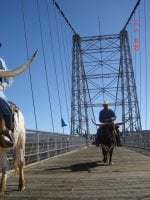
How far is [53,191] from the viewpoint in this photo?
19.6 feet

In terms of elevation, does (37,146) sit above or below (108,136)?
below

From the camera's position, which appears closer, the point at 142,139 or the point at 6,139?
the point at 6,139

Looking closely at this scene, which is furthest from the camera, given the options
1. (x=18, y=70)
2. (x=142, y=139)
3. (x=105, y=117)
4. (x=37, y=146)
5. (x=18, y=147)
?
(x=142, y=139)

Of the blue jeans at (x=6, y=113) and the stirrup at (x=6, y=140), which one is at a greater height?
the blue jeans at (x=6, y=113)

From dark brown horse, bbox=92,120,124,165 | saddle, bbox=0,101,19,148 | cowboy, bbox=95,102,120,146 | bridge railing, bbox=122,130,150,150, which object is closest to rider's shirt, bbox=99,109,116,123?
cowboy, bbox=95,102,120,146

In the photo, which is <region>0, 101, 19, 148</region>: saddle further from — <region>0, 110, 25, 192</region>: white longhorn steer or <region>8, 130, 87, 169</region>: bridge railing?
<region>8, 130, 87, 169</region>: bridge railing

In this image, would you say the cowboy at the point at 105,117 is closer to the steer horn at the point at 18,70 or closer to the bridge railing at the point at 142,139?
the bridge railing at the point at 142,139

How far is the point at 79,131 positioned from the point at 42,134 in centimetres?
3588

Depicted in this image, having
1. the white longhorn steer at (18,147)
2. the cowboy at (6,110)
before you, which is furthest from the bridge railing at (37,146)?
the cowboy at (6,110)

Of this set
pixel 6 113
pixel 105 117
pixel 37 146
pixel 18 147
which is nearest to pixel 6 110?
pixel 6 113

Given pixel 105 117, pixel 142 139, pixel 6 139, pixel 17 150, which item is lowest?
pixel 17 150

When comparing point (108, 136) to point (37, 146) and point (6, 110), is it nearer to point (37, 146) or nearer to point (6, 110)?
point (37, 146)

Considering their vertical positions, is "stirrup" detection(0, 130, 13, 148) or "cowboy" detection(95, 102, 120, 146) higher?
"cowboy" detection(95, 102, 120, 146)

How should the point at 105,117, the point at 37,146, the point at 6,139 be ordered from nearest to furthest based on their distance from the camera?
the point at 6,139
the point at 105,117
the point at 37,146
